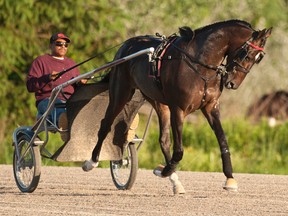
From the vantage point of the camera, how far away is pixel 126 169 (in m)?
11.3

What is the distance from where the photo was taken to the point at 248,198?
10219 mm

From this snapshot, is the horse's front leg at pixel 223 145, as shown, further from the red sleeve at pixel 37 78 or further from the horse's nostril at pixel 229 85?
the red sleeve at pixel 37 78

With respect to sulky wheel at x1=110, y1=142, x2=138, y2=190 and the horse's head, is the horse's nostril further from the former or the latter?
sulky wheel at x1=110, y1=142, x2=138, y2=190

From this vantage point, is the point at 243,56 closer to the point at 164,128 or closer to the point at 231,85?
the point at 231,85

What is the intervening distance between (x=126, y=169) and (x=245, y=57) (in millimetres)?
2041

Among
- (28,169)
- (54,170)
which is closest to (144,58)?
(28,169)

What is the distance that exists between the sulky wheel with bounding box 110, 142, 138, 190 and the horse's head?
1.55 meters

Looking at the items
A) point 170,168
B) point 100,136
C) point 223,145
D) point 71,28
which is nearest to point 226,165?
point 223,145

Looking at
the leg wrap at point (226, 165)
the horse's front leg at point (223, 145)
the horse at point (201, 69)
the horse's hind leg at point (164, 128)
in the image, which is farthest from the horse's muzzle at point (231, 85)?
the horse's hind leg at point (164, 128)

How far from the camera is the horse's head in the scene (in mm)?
9977

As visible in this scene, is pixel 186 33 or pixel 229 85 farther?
pixel 186 33

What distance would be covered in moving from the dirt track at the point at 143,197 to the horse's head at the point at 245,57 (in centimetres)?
109

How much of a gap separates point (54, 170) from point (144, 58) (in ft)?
11.1

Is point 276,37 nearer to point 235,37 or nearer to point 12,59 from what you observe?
point 12,59
